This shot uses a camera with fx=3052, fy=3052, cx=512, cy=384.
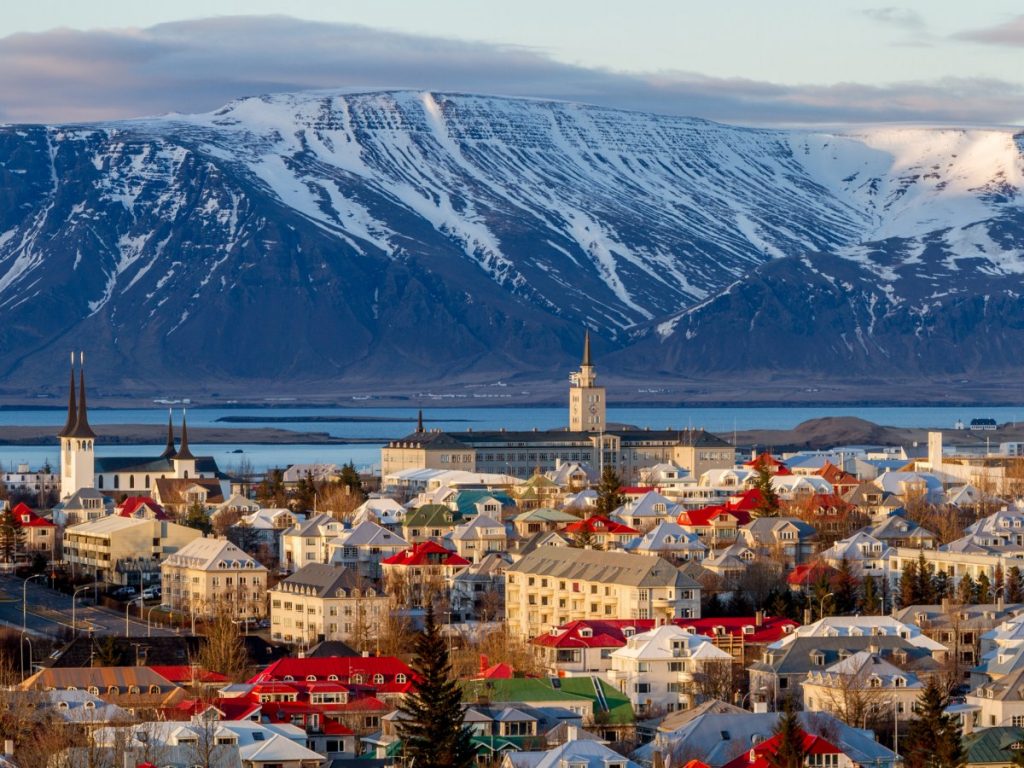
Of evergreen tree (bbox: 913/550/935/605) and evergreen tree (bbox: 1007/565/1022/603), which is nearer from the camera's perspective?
A: evergreen tree (bbox: 913/550/935/605)

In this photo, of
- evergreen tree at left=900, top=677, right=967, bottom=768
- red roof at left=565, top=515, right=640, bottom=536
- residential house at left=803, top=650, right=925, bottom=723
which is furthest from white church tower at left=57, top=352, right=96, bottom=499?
evergreen tree at left=900, top=677, right=967, bottom=768

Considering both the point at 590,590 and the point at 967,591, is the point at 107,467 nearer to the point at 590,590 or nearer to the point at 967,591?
the point at 590,590

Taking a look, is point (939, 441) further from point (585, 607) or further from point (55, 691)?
point (55, 691)

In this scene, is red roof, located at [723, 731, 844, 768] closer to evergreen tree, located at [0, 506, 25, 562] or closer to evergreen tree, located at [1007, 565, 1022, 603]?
evergreen tree, located at [1007, 565, 1022, 603]

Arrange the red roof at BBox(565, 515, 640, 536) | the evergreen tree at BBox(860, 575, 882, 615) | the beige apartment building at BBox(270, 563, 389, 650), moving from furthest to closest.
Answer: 1. the red roof at BBox(565, 515, 640, 536)
2. the beige apartment building at BBox(270, 563, 389, 650)
3. the evergreen tree at BBox(860, 575, 882, 615)

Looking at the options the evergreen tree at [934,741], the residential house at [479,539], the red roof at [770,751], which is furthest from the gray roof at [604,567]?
the red roof at [770,751]

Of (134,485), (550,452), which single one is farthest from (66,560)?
(550,452)

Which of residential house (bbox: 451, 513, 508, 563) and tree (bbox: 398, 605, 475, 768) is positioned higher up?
tree (bbox: 398, 605, 475, 768)
